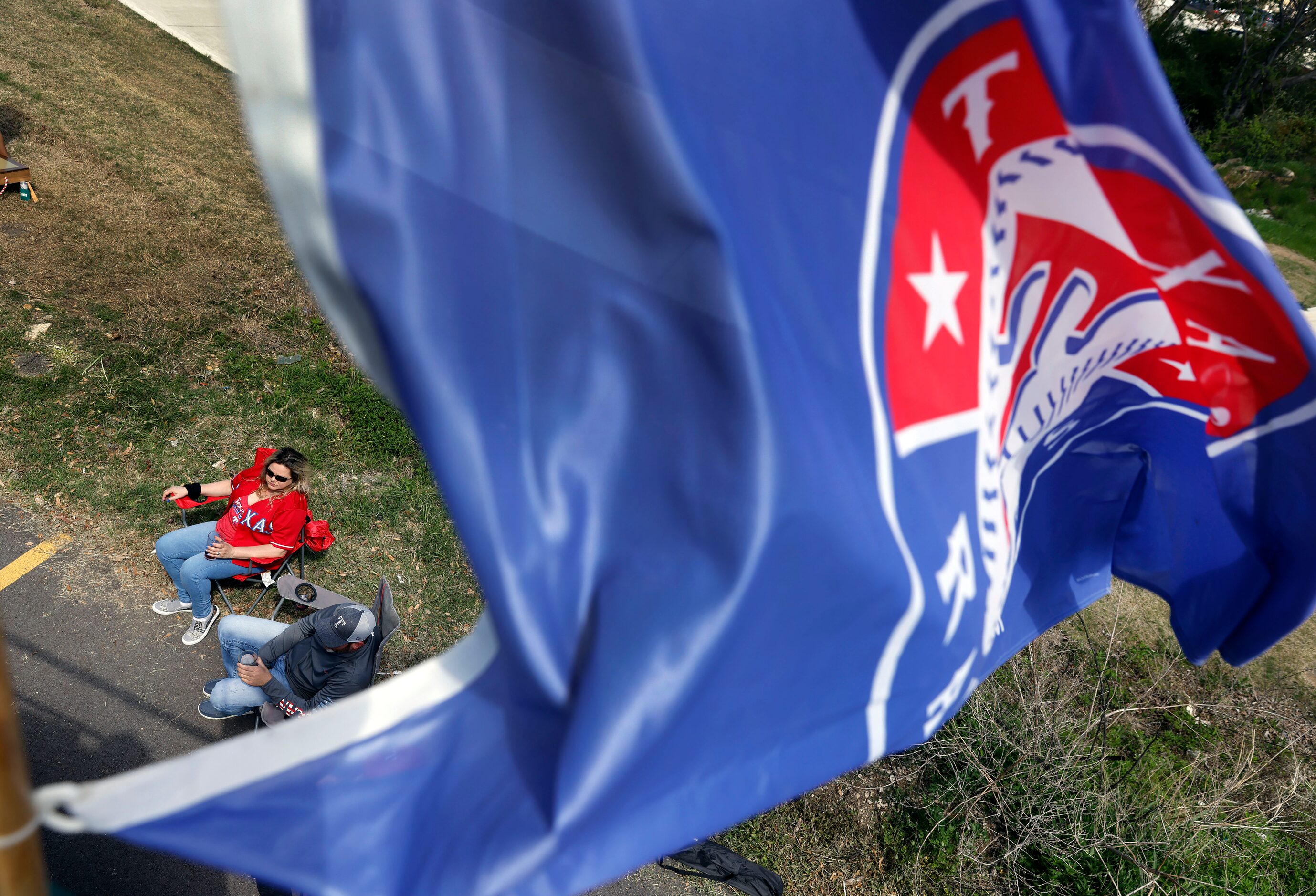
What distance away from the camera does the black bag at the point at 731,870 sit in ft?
15.2

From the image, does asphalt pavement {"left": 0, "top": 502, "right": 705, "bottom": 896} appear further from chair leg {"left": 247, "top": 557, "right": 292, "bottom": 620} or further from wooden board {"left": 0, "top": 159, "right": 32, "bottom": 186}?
wooden board {"left": 0, "top": 159, "right": 32, "bottom": 186}

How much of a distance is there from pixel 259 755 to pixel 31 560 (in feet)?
17.2

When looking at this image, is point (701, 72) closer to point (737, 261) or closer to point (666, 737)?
point (737, 261)

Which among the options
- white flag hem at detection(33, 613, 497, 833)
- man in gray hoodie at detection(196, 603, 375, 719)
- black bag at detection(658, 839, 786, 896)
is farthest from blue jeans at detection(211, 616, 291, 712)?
white flag hem at detection(33, 613, 497, 833)

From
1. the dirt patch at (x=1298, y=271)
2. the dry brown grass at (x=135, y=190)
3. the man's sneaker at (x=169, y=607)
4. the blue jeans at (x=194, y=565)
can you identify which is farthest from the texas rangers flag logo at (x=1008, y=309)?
the dirt patch at (x=1298, y=271)

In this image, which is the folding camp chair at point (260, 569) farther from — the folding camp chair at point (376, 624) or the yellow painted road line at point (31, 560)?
the yellow painted road line at point (31, 560)

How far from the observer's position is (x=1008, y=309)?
2.43m

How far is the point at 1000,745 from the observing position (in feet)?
18.1

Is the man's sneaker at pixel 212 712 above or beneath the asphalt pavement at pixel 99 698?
above

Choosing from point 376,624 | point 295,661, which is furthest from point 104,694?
point 376,624

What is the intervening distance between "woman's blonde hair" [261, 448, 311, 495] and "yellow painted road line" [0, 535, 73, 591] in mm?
1814

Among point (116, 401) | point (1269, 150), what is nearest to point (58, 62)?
point (116, 401)

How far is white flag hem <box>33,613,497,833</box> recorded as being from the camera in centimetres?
142

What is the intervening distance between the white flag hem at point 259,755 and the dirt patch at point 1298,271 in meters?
17.8
